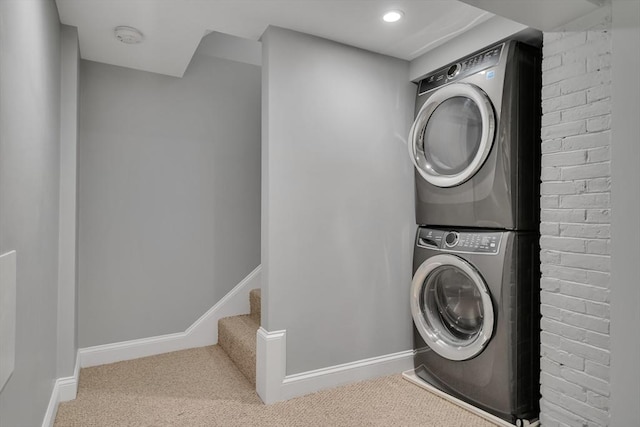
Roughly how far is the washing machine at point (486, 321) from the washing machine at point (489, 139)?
13 cm

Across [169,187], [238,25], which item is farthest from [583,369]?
[169,187]

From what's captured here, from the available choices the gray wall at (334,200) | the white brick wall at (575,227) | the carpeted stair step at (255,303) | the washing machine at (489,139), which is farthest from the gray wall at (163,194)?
the white brick wall at (575,227)

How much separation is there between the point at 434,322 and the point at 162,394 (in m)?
1.68

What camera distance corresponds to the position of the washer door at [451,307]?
2020mm

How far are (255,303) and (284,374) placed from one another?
88 centimetres

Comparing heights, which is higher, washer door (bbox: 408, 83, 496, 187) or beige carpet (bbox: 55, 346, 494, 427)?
washer door (bbox: 408, 83, 496, 187)

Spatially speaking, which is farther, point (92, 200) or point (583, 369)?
point (92, 200)

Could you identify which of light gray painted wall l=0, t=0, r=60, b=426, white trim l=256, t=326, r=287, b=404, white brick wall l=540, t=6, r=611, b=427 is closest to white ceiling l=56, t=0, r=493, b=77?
light gray painted wall l=0, t=0, r=60, b=426

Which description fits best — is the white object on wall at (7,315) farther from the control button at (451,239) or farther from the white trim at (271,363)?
the control button at (451,239)

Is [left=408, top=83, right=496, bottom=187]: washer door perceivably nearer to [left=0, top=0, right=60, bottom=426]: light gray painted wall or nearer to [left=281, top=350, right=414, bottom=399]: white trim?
[left=281, top=350, right=414, bottom=399]: white trim

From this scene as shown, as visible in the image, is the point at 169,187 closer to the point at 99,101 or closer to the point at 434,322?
the point at 99,101

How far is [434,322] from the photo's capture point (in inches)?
91.6

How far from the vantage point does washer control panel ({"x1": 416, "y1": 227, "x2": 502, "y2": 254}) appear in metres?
1.99

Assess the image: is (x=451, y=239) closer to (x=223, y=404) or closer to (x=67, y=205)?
(x=223, y=404)
